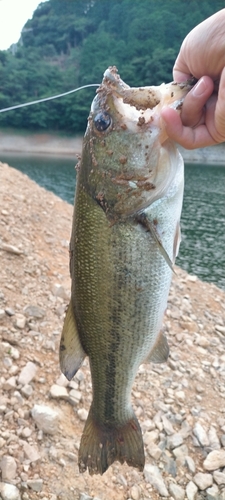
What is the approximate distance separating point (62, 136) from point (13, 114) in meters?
7.36

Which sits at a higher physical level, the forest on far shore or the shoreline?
the forest on far shore

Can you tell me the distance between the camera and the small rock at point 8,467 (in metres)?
3.28

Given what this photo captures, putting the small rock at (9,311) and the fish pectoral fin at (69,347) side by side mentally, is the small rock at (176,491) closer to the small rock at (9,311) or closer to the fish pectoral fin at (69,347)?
the fish pectoral fin at (69,347)

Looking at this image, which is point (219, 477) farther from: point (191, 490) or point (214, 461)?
point (191, 490)

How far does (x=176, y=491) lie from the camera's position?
3.81m

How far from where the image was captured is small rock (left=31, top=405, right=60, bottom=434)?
3.78m

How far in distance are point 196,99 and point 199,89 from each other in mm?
54

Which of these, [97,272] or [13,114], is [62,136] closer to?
[13,114]

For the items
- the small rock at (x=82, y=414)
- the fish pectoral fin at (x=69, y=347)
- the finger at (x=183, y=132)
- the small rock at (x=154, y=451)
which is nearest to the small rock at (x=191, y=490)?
the small rock at (x=154, y=451)

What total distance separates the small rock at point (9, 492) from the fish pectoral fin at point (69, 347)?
146cm

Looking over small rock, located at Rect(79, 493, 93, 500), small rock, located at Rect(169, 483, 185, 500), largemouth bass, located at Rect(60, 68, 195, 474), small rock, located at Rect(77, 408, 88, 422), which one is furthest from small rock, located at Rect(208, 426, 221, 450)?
largemouth bass, located at Rect(60, 68, 195, 474)

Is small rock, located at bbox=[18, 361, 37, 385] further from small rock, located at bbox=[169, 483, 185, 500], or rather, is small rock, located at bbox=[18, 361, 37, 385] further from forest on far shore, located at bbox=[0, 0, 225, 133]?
forest on far shore, located at bbox=[0, 0, 225, 133]

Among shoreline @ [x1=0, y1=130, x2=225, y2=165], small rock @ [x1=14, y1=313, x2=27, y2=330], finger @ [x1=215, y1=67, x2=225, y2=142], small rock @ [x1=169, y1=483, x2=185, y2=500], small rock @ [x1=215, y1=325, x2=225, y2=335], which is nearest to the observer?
finger @ [x1=215, y1=67, x2=225, y2=142]

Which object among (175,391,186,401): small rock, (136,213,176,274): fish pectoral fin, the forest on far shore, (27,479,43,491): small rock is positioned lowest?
(175,391,186,401): small rock
